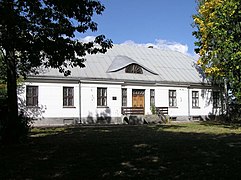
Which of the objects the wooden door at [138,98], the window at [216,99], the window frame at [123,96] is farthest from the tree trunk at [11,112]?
the window at [216,99]

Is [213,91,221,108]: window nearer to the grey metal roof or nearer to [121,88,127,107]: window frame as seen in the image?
the grey metal roof

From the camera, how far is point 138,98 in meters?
31.9

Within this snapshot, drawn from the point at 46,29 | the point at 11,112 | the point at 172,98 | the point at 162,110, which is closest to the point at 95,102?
the point at 162,110

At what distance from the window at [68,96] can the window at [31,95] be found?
7.84 feet

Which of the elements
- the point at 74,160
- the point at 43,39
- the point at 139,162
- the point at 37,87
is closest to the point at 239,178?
the point at 139,162

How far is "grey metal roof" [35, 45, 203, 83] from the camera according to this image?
30.5m

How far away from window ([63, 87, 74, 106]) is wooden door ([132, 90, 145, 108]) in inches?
239

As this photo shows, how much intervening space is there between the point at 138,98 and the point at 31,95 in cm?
1002

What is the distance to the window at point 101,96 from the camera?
98.5 feet

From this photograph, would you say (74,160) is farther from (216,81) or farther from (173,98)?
(216,81)

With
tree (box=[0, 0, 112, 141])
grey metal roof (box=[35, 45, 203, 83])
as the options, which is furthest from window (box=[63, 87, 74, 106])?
tree (box=[0, 0, 112, 141])

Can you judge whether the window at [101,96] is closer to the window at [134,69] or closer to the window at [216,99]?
the window at [134,69]

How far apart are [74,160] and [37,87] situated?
19.5m

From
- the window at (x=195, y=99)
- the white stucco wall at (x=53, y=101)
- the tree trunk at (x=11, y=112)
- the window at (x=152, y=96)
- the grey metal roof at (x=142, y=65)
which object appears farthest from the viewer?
the window at (x=195, y=99)
